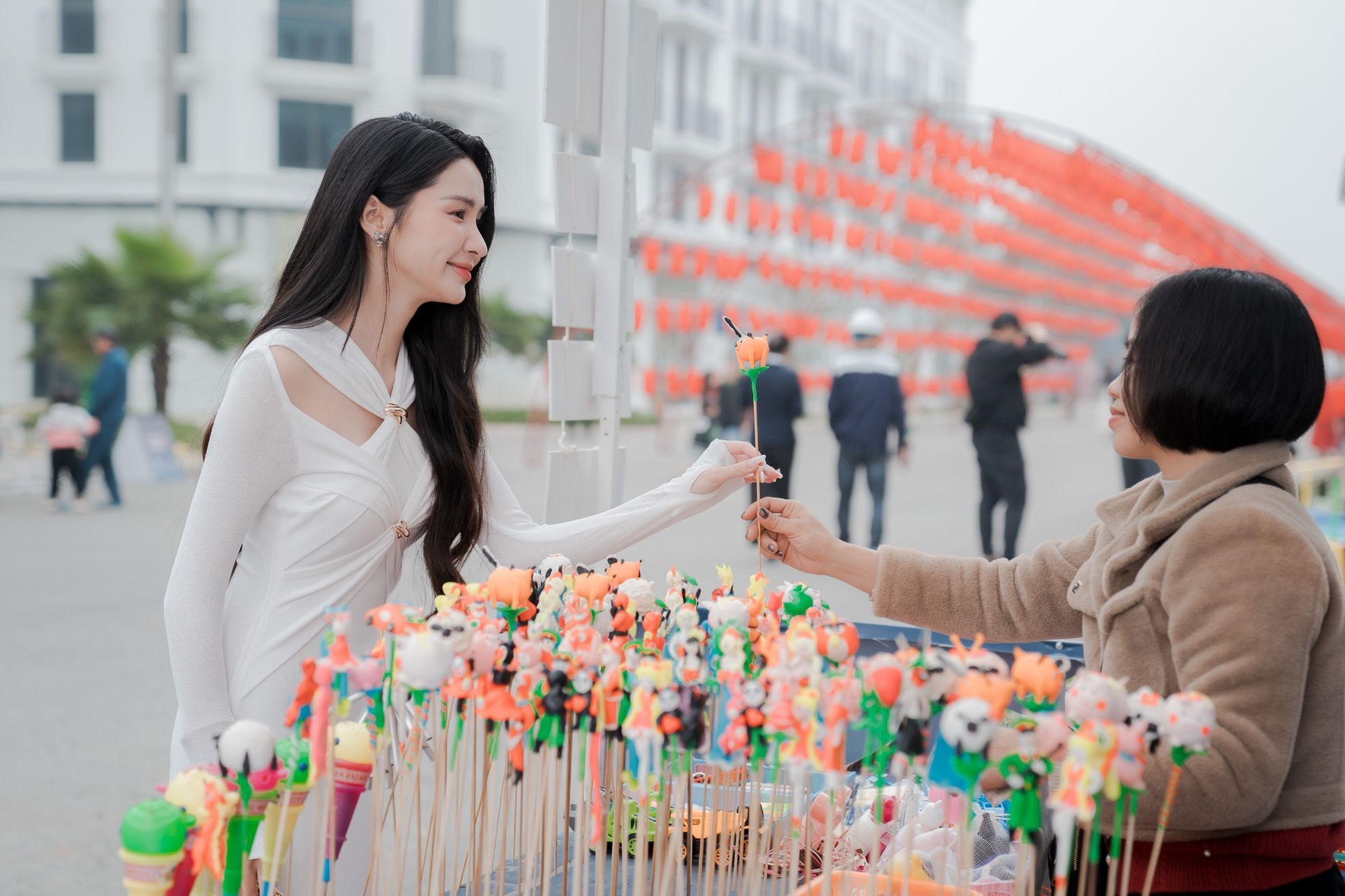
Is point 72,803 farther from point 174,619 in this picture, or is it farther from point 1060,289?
point 1060,289

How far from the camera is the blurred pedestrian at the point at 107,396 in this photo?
28.8 feet

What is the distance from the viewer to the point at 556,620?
147 centimetres

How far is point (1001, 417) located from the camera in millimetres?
6570

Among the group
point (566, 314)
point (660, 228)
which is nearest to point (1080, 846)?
point (566, 314)

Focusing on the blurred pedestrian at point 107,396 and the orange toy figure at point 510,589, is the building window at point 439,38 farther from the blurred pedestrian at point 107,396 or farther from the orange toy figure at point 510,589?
the orange toy figure at point 510,589

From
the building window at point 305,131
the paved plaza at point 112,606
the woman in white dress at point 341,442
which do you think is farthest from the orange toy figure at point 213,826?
the building window at point 305,131

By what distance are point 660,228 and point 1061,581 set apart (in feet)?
81.9

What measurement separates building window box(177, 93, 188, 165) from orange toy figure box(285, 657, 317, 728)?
69.3ft

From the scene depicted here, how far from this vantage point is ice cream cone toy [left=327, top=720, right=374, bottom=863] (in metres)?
1.35

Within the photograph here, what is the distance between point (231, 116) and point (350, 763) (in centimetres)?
2120

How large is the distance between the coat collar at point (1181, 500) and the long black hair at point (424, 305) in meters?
0.93

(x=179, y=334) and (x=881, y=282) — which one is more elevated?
(x=881, y=282)

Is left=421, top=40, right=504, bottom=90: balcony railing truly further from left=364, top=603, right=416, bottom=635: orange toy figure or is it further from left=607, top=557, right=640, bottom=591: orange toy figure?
left=364, top=603, right=416, bottom=635: orange toy figure

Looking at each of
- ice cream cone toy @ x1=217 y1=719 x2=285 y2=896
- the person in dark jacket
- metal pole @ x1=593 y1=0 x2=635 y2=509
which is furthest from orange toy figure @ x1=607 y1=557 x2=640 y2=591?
the person in dark jacket
